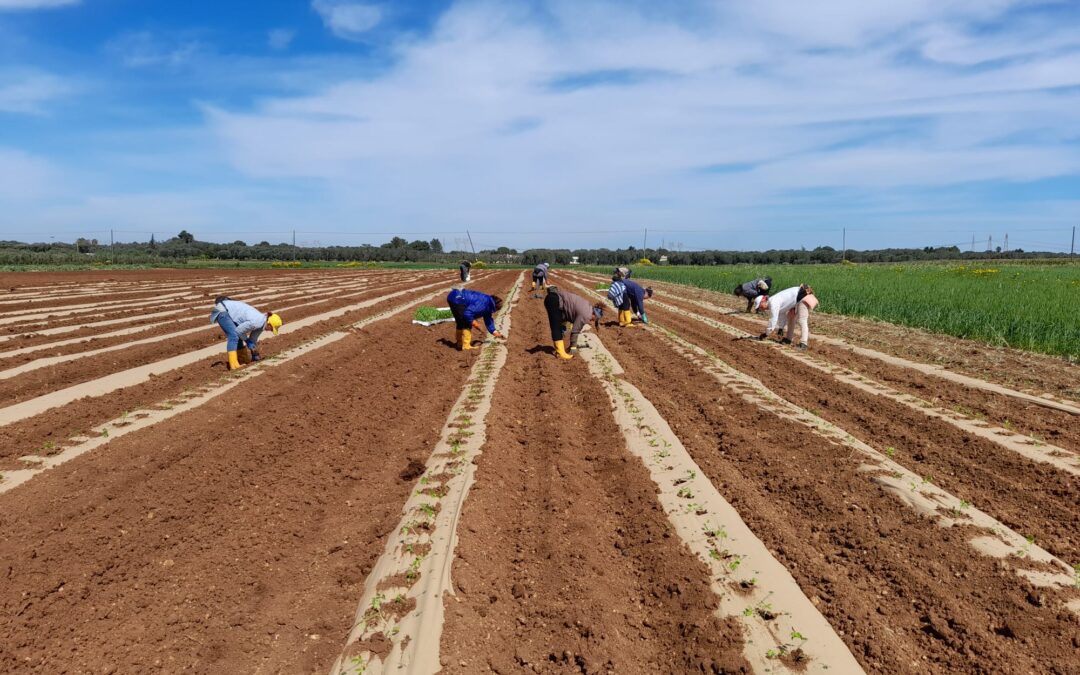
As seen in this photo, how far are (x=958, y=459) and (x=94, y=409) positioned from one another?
9.18m

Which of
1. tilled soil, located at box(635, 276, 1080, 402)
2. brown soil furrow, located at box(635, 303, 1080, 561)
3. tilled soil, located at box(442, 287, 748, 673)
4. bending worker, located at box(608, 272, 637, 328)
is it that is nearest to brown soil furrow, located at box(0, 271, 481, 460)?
tilled soil, located at box(442, 287, 748, 673)

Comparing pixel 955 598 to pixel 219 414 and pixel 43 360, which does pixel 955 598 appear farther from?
pixel 43 360

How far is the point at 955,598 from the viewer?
3434mm

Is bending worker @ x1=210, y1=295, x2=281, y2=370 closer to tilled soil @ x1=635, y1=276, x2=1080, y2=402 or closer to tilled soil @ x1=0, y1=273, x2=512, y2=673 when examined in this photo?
tilled soil @ x1=0, y1=273, x2=512, y2=673

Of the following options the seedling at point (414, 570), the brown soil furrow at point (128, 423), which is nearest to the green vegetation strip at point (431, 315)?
the brown soil furrow at point (128, 423)

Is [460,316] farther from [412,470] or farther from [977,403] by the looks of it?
[977,403]

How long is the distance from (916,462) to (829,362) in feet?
16.3

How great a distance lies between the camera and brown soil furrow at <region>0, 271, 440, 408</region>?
8599mm

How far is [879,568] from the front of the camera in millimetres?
3799

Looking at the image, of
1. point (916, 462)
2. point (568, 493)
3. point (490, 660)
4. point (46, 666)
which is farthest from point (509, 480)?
point (916, 462)

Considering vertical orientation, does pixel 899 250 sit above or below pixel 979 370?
above

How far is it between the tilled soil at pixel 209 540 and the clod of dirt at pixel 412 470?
0.07 feet

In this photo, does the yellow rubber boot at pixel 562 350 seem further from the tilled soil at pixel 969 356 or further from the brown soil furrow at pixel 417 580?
the tilled soil at pixel 969 356

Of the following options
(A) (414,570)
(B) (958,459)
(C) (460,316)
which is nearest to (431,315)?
(C) (460,316)
